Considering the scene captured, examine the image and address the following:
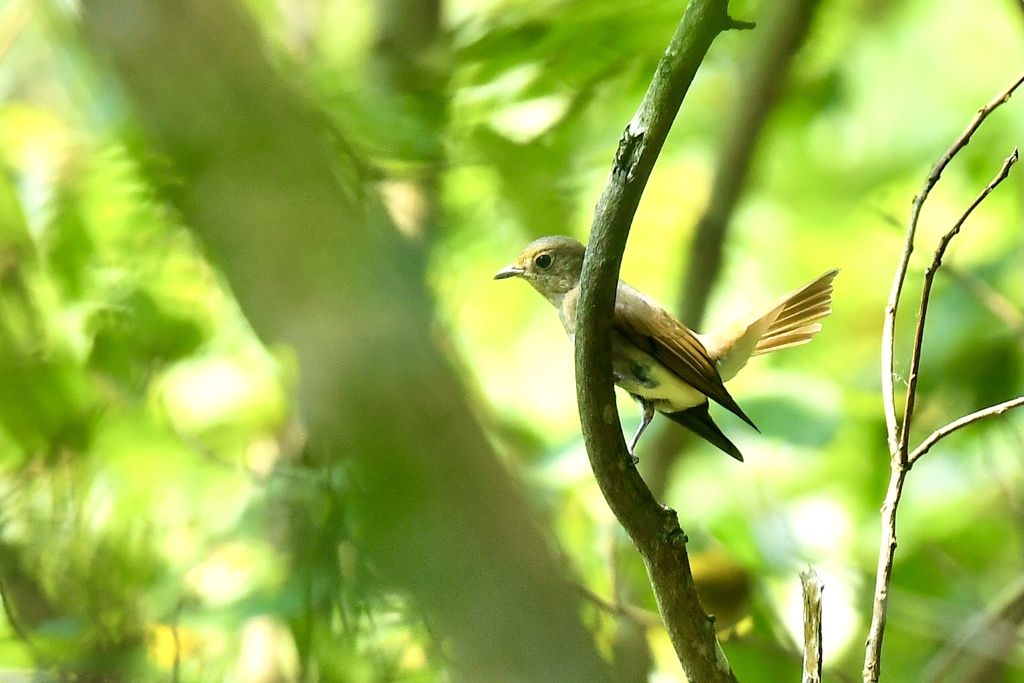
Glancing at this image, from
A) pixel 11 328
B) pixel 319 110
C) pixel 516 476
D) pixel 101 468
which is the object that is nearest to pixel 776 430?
pixel 516 476

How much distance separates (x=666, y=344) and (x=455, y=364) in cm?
59

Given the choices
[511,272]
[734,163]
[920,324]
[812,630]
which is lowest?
[734,163]

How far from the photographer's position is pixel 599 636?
1.80m

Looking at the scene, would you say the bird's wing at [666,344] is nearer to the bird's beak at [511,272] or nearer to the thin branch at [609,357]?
the bird's beak at [511,272]

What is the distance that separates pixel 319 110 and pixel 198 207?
347mm

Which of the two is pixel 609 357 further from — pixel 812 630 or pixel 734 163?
pixel 734 163

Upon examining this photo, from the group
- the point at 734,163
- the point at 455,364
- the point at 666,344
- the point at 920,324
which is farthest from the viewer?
the point at 734,163

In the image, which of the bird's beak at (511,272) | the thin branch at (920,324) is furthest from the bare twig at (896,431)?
the bird's beak at (511,272)

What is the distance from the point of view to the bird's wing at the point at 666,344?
151 centimetres

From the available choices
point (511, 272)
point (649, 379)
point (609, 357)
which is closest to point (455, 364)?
point (511, 272)

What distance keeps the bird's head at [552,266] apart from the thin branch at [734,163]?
35.0 inches

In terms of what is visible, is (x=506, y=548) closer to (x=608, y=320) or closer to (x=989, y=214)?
(x=608, y=320)

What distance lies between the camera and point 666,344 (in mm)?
1564

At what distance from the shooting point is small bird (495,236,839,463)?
1535mm
